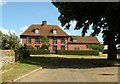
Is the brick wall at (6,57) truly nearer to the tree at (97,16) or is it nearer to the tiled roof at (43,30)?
the tree at (97,16)

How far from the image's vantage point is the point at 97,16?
132 ft

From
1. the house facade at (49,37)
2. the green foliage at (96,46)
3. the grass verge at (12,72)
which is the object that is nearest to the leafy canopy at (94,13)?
the grass verge at (12,72)

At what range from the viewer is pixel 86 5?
119 feet

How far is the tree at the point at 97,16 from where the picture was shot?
35.5 metres

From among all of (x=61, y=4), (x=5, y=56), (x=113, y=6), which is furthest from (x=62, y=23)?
(x=5, y=56)

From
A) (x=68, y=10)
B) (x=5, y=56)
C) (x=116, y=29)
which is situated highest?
(x=68, y=10)

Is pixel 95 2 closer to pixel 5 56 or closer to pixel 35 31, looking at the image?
pixel 5 56

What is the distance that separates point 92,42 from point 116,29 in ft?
194

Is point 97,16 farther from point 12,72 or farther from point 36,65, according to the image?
point 12,72

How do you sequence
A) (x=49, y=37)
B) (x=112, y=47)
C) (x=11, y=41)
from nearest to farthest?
(x=112, y=47) < (x=11, y=41) < (x=49, y=37)

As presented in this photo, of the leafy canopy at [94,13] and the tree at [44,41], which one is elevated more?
the leafy canopy at [94,13]

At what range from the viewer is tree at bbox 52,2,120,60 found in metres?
35.5

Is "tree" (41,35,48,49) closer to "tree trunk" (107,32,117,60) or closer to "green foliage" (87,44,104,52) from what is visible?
"green foliage" (87,44,104,52)

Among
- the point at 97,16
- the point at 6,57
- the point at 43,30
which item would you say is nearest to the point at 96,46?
the point at 43,30
